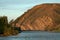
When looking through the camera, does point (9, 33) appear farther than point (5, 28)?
Yes

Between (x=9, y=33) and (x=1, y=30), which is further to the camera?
(x=9, y=33)

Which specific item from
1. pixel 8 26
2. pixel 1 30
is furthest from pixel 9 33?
pixel 1 30

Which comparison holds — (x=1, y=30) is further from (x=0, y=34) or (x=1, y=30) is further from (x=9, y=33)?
(x=9, y=33)

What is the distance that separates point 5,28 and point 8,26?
7981 mm

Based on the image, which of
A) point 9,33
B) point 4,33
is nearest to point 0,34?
point 4,33

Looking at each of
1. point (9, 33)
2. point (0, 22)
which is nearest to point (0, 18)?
point (0, 22)

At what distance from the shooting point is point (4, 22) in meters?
116

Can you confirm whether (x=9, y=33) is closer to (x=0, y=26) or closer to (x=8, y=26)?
(x=8, y=26)

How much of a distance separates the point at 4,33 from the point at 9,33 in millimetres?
9903

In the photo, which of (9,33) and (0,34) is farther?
(9,33)

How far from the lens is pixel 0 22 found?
115 metres

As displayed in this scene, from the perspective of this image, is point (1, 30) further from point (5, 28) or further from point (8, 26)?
point (8, 26)

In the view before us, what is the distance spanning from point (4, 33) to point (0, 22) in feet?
14.9

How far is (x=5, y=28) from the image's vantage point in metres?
114
